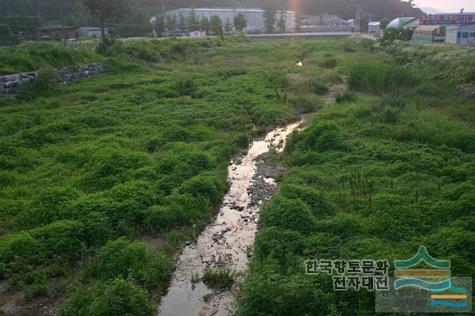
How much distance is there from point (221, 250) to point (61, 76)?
1933 centimetres

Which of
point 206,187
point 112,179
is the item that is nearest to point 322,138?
point 206,187

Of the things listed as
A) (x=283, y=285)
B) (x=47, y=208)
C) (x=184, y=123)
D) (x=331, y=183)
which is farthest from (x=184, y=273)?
(x=184, y=123)

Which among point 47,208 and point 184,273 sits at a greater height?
point 47,208

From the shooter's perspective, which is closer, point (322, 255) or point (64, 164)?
point (322, 255)

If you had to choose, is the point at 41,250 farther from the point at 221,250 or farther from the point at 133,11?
the point at 133,11

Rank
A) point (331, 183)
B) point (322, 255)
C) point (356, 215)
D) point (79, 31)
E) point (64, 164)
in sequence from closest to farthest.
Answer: point (322, 255)
point (356, 215)
point (331, 183)
point (64, 164)
point (79, 31)

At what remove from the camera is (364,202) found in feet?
32.6

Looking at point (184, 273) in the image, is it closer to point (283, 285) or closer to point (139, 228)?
point (139, 228)

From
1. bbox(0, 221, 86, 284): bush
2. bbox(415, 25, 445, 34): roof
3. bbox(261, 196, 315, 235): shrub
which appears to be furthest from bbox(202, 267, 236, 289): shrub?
bbox(415, 25, 445, 34): roof

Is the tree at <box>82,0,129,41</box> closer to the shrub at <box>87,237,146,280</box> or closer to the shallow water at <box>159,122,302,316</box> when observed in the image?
the shallow water at <box>159,122,302,316</box>

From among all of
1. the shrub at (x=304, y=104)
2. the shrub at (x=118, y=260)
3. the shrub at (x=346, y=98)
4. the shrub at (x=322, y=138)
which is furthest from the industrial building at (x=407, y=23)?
the shrub at (x=118, y=260)

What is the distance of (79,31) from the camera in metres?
56.9

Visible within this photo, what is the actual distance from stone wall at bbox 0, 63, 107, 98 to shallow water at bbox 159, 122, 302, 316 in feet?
45.3

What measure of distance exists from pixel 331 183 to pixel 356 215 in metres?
2.23
